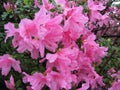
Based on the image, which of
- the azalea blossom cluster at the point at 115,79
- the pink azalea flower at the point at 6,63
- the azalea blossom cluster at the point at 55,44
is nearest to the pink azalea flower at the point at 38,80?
the azalea blossom cluster at the point at 55,44

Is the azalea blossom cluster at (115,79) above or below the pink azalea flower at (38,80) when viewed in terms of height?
below

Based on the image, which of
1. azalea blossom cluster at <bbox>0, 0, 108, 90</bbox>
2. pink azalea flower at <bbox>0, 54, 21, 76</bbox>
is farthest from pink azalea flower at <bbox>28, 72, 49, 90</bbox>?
pink azalea flower at <bbox>0, 54, 21, 76</bbox>

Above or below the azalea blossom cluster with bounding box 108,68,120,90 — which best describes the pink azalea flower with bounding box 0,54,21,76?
above

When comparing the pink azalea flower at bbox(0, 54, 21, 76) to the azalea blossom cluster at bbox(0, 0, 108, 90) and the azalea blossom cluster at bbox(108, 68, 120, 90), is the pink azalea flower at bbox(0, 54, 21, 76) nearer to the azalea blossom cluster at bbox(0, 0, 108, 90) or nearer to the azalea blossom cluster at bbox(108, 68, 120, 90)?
the azalea blossom cluster at bbox(0, 0, 108, 90)

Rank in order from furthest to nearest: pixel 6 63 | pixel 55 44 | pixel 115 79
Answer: pixel 115 79 → pixel 6 63 → pixel 55 44

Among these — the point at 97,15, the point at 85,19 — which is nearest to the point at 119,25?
the point at 97,15

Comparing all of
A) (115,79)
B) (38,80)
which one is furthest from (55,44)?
(115,79)

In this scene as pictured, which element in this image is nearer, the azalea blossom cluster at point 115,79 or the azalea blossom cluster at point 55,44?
the azalea blossom cluster at point 55,44

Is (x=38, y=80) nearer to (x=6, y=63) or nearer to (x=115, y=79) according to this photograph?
(x=6, y=63)

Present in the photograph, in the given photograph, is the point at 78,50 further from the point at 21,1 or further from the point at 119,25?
the point at 119,25

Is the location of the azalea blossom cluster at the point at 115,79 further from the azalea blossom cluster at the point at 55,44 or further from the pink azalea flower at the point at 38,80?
the pink azalea flower at the point at 38,80

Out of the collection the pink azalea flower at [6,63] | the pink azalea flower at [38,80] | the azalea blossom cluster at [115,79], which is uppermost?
the pink azalea flower at [6,63]

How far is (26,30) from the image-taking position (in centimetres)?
131

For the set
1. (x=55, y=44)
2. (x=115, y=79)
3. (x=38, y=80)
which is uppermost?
(x=55, y=44)
